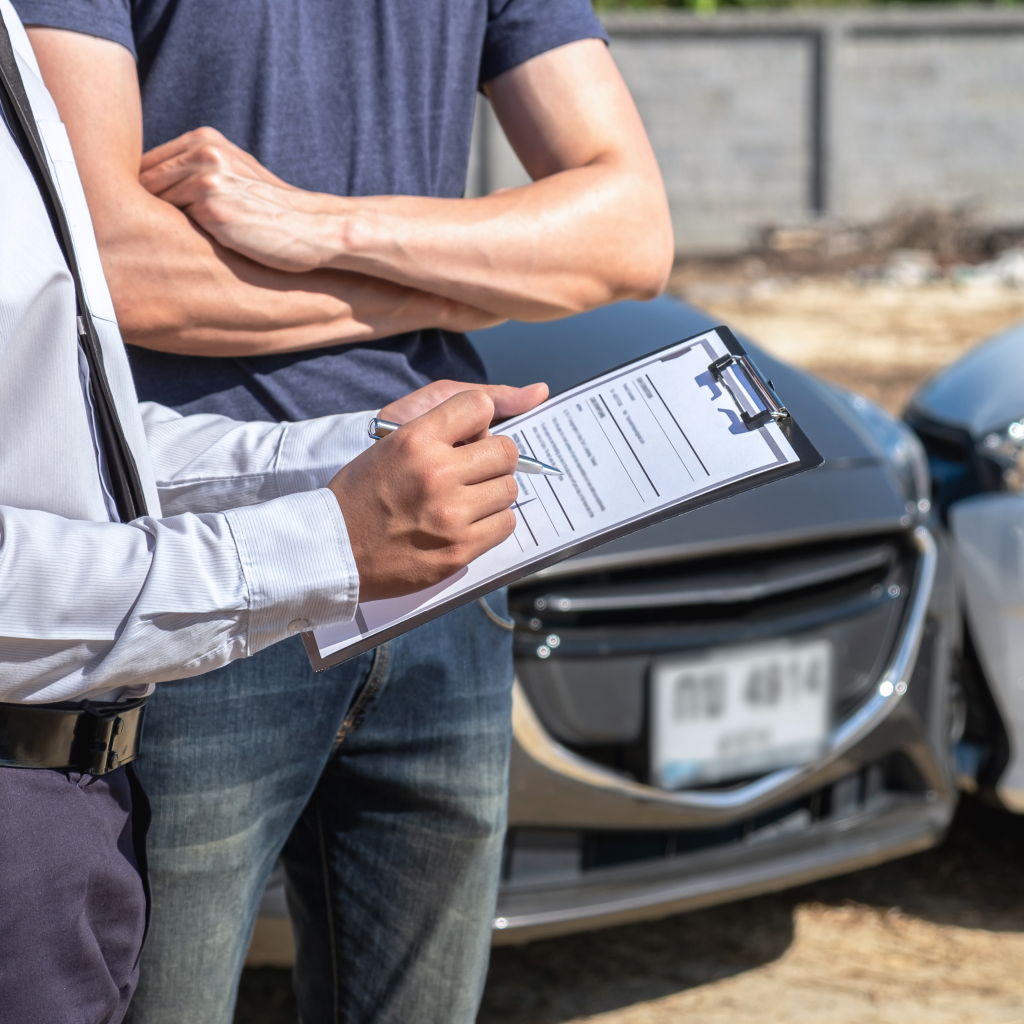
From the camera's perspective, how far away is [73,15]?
112 cm

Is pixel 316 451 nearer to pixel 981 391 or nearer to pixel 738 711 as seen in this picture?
pixel 738 711

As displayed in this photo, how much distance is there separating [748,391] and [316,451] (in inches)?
15.0

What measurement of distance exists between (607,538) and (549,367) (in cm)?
119

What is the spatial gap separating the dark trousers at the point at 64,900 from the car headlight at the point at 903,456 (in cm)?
157

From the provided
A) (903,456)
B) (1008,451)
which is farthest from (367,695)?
(1008,451)

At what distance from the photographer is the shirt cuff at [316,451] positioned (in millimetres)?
1139

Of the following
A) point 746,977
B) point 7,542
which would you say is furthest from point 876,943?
point 7,542

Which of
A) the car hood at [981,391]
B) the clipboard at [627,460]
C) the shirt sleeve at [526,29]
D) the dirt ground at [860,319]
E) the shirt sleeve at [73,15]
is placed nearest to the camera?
the clipboard at [627,460]

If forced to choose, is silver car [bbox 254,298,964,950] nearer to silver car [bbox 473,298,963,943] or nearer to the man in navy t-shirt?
silver car [bbox 473,298,963,943]

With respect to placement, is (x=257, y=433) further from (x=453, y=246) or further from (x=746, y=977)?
(x=746, y=977)

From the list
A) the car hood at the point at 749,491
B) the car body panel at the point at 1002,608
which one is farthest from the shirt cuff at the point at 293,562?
the car body panel at the point at 1002,608

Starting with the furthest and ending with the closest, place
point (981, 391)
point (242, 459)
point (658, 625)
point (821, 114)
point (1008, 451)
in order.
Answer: point (821, 114) < point (981, 391) < point (1008, 451) < point (658, 625) < point (242, 459)

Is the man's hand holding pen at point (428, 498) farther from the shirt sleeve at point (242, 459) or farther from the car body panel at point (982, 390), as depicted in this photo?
the car body panel at point (982, 390)

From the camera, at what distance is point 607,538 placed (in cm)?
99
